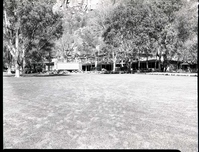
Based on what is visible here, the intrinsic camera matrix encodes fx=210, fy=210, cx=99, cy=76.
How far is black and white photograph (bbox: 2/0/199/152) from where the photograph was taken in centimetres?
360

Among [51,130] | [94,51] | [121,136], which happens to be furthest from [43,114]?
[94,51]

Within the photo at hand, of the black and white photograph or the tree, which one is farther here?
the tree

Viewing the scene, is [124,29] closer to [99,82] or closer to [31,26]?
[31,26]

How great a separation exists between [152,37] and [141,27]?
2.48 metres

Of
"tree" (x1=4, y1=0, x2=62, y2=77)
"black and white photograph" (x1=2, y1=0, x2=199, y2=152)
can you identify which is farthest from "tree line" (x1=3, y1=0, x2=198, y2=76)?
"black and white photograph" (x1=2, y1=0, x2=199, y2=152)

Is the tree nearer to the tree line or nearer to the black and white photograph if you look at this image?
the tree line

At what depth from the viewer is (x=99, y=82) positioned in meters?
18.2

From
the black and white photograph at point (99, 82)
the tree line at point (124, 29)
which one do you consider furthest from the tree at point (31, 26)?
the black and white photograph at point (99, 82)

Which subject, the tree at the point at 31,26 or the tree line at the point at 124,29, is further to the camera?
the tree line at the point at 124,29

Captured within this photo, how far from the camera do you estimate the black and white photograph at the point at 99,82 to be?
11.8 ft

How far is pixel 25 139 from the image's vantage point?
11.5 feet

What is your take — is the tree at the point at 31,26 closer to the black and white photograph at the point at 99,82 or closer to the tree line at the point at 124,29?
the tree line at the point at 124,29

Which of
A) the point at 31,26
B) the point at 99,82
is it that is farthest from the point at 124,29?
the point at 99,82

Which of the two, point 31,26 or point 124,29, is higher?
point 124,29
